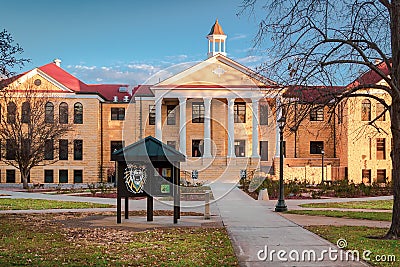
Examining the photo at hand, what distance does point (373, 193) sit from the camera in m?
31.8

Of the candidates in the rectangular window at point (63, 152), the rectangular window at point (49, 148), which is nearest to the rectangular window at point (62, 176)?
the rectangular window at point (63, 152)

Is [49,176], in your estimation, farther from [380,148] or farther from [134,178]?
[134,178]

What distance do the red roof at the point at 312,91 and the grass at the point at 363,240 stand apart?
3.46 meters

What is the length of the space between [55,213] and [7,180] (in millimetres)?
32491

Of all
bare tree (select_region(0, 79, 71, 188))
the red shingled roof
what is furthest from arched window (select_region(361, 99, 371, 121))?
bare tree (select_region(0, 79, 71, 188))

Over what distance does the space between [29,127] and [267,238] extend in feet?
102

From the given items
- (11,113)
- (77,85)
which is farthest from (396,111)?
(77,85)

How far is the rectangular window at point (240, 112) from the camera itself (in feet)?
182

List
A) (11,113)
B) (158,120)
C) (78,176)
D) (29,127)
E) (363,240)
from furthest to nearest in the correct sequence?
(158,120) < (78,176) < (11,113) < (29,127) < (363,240)

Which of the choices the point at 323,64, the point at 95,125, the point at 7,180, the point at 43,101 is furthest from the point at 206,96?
the point at 323,64

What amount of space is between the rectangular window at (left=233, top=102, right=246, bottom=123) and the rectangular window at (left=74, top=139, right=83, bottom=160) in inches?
623

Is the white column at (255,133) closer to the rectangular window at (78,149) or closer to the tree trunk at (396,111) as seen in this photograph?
the rectangular window at (78,149)

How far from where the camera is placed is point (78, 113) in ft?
172

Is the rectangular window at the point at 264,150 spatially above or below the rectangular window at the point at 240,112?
below
